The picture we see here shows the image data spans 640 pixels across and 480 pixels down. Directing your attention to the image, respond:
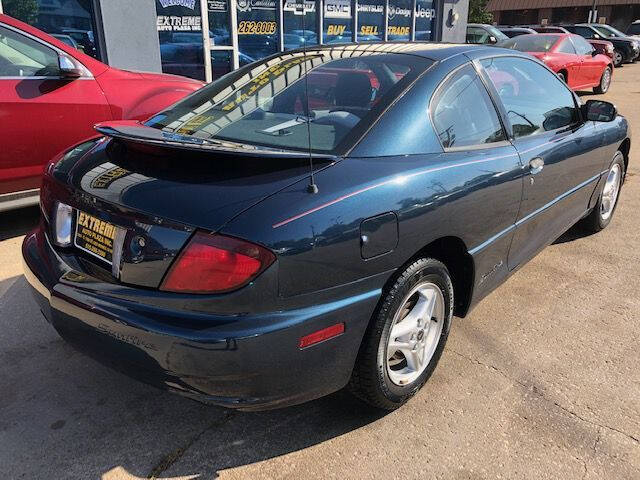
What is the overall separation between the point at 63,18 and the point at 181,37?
2.01 m

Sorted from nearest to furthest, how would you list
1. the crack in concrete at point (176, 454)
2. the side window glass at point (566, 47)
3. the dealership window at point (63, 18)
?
the crack in concrete at point (176, 454) < the dealership window at point (63, 18) < the side window glass at point (566, 47)

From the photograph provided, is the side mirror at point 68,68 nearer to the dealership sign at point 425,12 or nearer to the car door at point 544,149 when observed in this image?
the car door at point 544,149

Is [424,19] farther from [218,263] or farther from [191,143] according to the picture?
[218,263]

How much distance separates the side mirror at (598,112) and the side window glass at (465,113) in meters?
1.15

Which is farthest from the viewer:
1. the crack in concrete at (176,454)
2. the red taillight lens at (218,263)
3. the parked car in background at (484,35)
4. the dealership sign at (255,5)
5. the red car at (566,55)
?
the parked car in background at (484,35)

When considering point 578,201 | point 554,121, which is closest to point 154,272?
point 554,121

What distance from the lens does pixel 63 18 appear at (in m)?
7.86

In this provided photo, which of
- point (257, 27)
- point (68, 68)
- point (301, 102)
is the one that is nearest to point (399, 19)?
point (257, 27)

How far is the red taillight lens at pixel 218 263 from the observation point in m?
1.85

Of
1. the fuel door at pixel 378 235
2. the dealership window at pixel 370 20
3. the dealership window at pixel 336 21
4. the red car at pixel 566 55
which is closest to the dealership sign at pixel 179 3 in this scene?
the dealership window at pixel 336 21

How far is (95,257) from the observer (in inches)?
84.9

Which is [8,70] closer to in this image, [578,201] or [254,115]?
[254,115]

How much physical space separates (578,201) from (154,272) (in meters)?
3.08

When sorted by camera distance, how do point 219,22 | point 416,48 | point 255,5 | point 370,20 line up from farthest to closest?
point 370,20 → point 255,5 → point 219,22 → point 416,48
